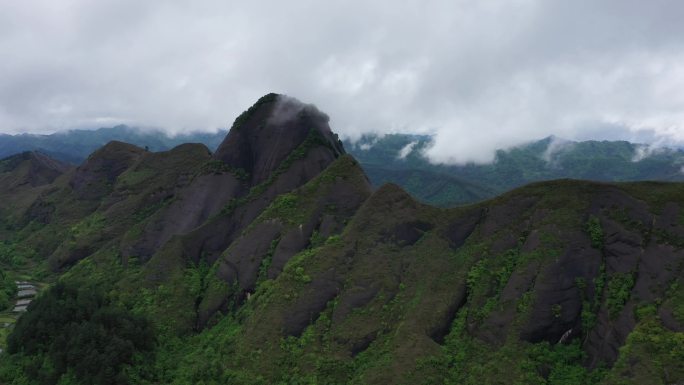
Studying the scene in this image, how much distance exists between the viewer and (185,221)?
83750 mm

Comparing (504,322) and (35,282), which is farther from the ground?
(35,282)

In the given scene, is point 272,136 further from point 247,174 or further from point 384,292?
point 384,292

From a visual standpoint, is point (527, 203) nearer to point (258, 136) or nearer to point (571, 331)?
point (571, 331)

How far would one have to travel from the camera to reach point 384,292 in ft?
173

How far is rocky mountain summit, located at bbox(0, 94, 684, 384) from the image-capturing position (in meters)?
41.5

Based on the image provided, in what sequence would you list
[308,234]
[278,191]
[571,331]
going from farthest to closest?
[278,191] < [308,234] < [571,331]

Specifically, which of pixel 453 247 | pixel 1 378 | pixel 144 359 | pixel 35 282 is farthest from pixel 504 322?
pixel 35 282

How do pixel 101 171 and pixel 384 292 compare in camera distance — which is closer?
pixel 384 292

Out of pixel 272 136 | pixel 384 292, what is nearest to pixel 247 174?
pixel 272 136

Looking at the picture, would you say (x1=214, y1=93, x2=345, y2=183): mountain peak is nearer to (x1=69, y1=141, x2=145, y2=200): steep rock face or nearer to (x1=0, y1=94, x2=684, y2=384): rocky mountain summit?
(x1=0, y1=94, x2=684, y2=384): rocky mountain summit

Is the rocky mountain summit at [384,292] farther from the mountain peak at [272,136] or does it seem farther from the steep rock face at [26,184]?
the steep rock face at [26,184]

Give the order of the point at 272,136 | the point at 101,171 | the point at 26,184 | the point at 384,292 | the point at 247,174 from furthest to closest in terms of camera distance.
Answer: the point at 26,184, the point at 101,171, the point at 272,136, the point at 247,174, the point at 384,292

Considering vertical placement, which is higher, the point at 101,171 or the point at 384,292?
the point at 101,171

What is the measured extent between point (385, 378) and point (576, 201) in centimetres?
2851
